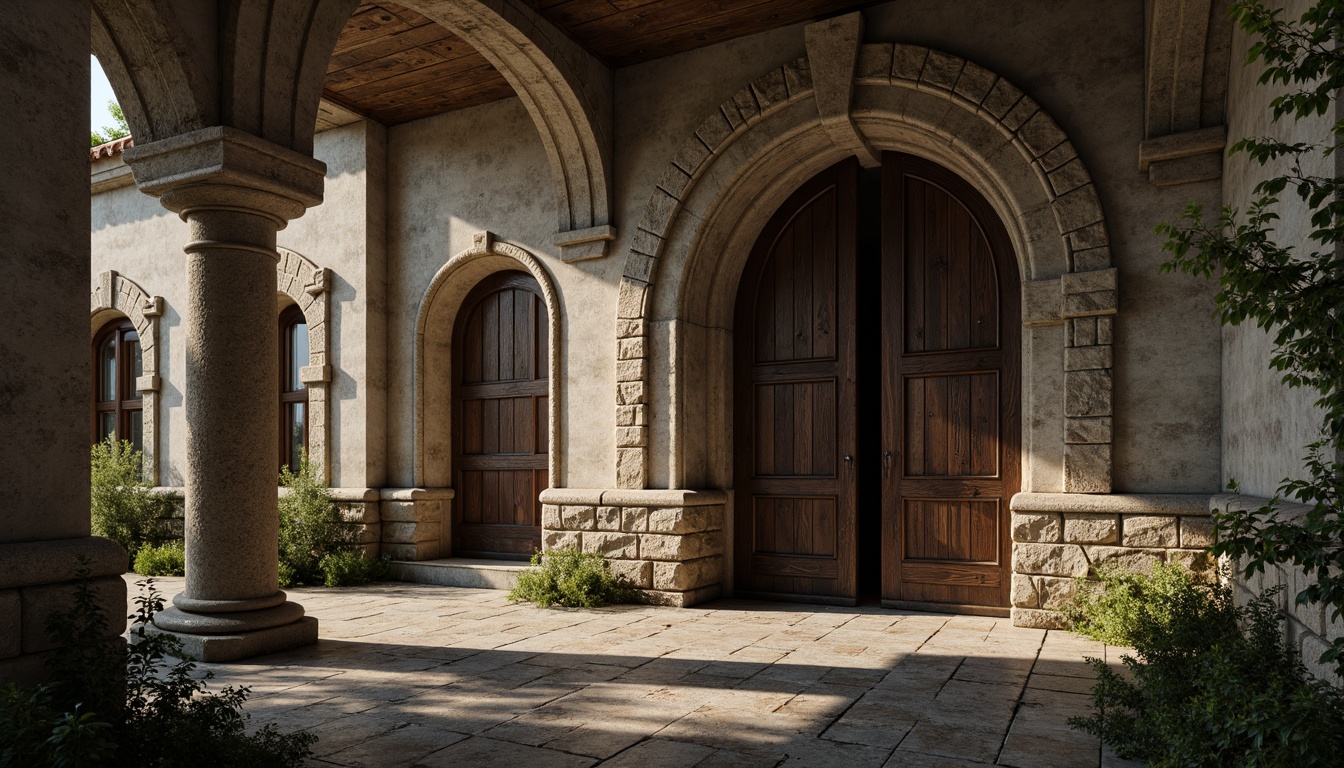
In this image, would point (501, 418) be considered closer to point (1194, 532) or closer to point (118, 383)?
point (118, 383)

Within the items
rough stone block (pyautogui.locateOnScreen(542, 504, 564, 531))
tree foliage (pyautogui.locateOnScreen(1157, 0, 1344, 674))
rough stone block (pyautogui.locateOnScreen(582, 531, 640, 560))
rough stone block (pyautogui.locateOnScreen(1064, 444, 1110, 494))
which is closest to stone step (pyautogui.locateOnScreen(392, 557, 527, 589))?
rough stone block (pyautogui.locateOnScreen(542, 504, 564, 531))

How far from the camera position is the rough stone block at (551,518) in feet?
24.9

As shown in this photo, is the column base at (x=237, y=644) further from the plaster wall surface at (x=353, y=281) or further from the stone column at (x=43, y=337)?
the plaster wall surface at (x=353, y=281)

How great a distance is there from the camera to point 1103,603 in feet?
18.4

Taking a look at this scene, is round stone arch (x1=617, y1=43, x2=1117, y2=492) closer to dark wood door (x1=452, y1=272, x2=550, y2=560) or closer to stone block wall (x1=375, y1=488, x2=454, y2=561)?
dark wood door (x1=452, y1=272, x2=550, y2=560)

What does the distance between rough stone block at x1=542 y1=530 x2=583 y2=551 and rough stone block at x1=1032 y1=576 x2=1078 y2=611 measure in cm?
347

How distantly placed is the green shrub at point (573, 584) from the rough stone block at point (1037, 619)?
2812 mm

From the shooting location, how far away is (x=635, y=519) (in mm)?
7203

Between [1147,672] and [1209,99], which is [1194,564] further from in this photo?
[1209,99]

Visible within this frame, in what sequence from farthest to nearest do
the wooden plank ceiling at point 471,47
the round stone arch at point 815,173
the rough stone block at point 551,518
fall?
the rough stone block at point 551,518
the wooden plank ceiling at point 471,47
the round stone arch at point 815,173

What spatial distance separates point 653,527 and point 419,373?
296 centimetres

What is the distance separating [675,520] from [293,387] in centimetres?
494

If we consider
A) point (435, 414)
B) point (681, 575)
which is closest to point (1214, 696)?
point (681, 575)

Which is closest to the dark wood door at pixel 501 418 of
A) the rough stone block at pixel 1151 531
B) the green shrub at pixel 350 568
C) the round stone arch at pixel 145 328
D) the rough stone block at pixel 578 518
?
the green shrub at pixel 350 568
